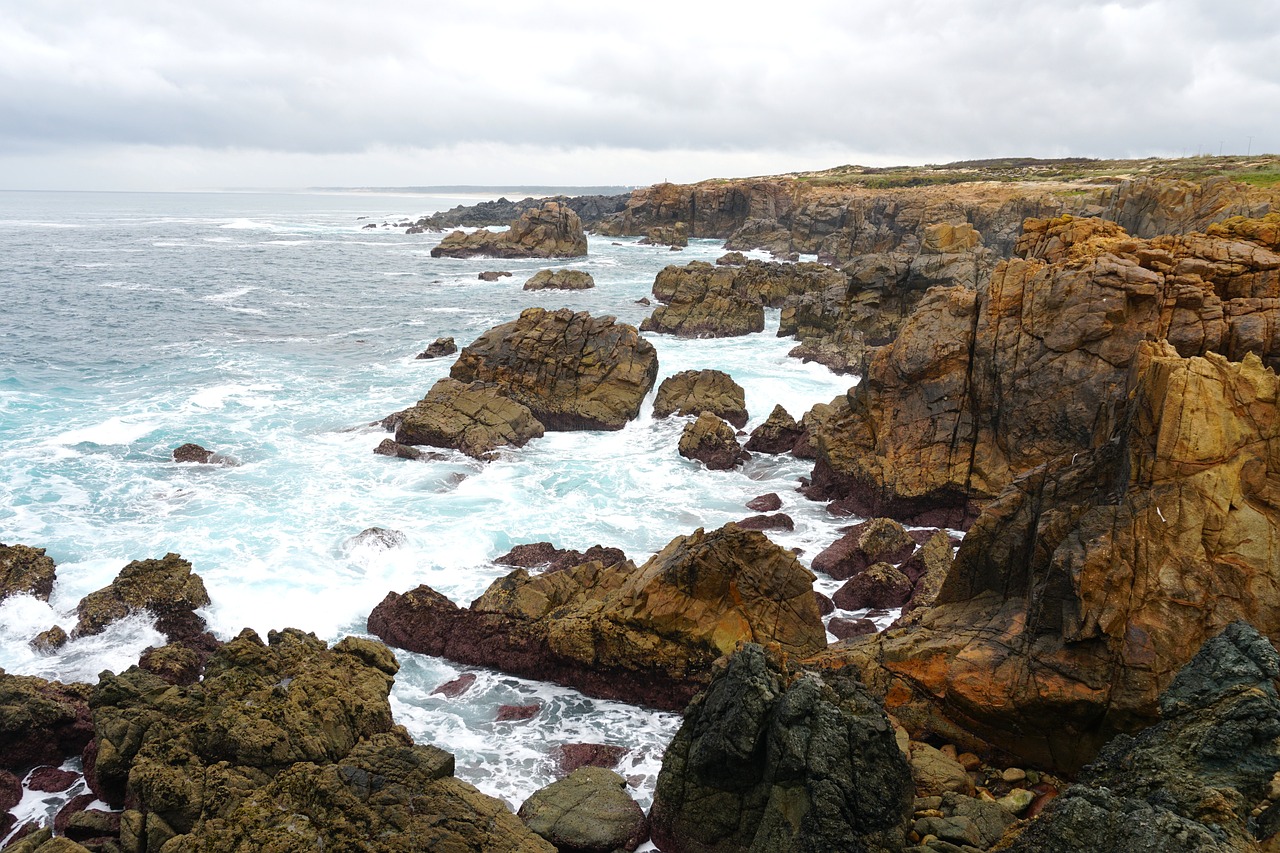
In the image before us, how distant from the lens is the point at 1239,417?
11.2 metres

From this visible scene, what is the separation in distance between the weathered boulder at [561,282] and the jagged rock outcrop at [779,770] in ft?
194

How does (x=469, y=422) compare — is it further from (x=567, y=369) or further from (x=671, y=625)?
(x=671, y=625)

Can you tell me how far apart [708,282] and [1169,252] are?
34.9 meters

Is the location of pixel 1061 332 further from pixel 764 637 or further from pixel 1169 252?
pixel 764 637

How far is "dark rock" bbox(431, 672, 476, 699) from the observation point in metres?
15.8

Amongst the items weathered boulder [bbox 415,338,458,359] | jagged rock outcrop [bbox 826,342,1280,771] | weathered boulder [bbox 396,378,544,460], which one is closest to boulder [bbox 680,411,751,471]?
weathered boulder [bbox 396,378,544,460]

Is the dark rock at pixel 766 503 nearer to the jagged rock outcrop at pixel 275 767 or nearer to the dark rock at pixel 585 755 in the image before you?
the dark rock at pixel 585 755

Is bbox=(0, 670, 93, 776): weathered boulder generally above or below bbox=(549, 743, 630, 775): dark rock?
above

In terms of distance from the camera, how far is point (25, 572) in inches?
727

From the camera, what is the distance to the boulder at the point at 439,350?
43656 mm

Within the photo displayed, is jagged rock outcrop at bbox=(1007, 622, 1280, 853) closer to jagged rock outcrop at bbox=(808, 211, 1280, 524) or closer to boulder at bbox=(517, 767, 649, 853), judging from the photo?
boulder at bbox=(517, 767, 649, 853)

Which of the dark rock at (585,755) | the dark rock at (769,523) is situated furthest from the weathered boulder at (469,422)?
the dark rock at (585,755)

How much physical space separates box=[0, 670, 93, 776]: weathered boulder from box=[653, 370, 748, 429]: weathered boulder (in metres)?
22.6

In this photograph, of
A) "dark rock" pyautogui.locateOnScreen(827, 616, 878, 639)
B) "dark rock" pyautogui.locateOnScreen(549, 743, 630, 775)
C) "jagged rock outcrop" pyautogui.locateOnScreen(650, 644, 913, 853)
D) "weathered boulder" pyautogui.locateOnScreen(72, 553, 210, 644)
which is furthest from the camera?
"weathered boulder" pyautogui.locateOnScreen(72, 553, 210, 644)
